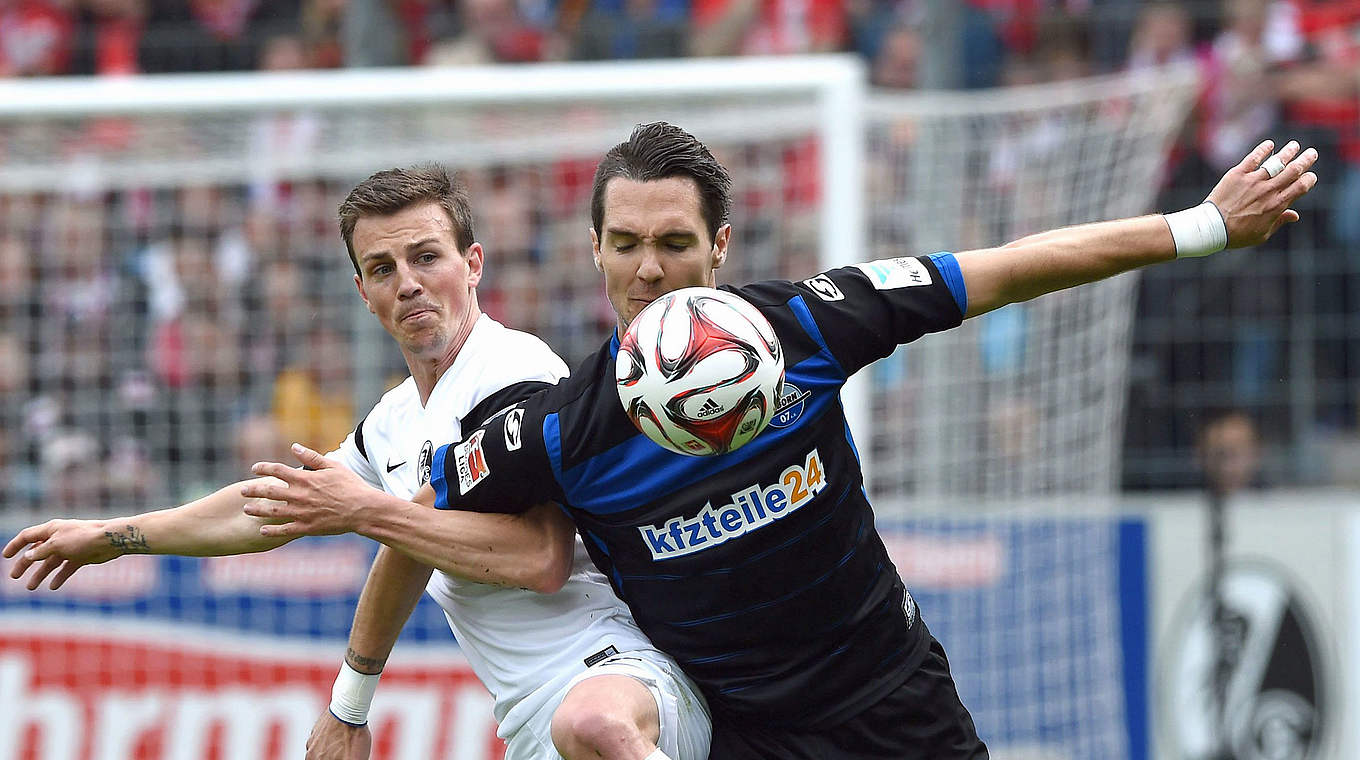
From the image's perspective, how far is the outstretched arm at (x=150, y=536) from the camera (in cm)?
517

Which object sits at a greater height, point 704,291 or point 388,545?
point 704,291

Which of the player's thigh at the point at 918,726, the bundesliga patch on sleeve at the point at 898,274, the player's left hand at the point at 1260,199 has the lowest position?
the player's thigh at the point at 918,726

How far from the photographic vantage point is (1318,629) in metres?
9.40

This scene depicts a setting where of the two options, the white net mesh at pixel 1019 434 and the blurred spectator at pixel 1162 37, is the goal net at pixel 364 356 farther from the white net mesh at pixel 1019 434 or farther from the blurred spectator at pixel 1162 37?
the blurred spectator at pixel 1162 37

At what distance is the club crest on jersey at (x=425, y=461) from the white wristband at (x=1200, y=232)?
7.00 feet

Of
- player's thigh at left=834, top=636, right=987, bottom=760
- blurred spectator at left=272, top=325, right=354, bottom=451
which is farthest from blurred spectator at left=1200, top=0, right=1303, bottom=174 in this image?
player's thigh at left=834, top=636, right=987, bottom=760

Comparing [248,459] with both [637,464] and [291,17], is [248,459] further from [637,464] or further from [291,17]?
[637,464]

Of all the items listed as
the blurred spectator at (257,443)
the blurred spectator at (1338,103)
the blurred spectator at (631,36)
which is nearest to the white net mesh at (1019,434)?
the blurred spectator at (1338,103)

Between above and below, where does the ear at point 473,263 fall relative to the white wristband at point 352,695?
above

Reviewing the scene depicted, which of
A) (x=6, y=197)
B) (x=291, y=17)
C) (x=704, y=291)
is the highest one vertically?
(x=291, y=17)

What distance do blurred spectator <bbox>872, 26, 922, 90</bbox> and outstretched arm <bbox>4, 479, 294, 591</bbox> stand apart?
20.0ft

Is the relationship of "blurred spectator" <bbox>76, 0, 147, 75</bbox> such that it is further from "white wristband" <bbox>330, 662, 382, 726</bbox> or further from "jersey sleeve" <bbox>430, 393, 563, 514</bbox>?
"jersey sleeve" <bbox>430, 393, 563, 514</bbox>

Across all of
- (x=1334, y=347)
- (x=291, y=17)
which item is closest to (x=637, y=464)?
(x=1334, y=347)

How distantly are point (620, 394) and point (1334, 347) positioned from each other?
6.09m
